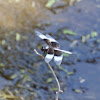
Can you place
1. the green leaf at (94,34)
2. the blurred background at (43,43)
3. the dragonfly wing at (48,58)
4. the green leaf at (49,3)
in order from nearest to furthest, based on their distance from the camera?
the dragonfly wing at (48,58)
the blurred background at (43,43)
the green leaf at (94,34)
the green leaf at (49,3)

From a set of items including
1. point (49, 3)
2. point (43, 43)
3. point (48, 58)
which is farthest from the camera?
point (49, 3)

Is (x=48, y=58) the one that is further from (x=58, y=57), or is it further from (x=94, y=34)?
(x=94, y=34)

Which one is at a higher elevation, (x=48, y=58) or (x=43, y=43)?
(x=48, y=58)

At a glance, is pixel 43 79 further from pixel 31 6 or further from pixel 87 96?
pixel 31 6

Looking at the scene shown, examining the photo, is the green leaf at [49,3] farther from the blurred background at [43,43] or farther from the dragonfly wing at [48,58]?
the dragonfly wing at [48,58]

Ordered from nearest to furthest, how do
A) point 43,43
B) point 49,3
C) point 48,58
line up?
1. point 48,58
2. point 43,43
3. point 49,3

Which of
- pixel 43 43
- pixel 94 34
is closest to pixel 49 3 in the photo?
pixel 43 43

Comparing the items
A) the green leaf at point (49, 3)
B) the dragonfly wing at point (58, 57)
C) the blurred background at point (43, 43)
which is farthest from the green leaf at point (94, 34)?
the dragonfly wing at point (58, 57)

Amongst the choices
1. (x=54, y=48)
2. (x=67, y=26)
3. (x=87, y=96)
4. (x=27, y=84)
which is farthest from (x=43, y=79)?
(x=54, y=48)

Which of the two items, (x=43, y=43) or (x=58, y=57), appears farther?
(x=43, y=43)
